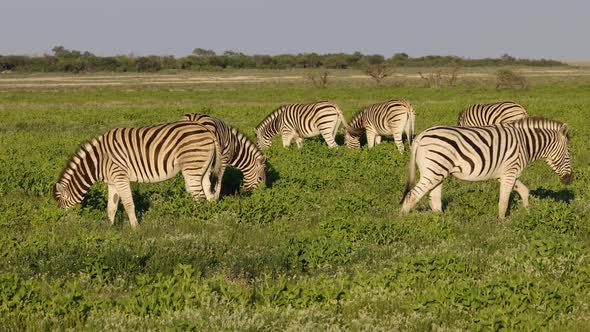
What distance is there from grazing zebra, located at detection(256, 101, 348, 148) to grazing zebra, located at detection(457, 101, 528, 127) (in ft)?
12.5

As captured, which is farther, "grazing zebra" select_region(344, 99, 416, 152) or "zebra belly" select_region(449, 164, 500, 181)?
"grazing zebra" select_region(344, 99, 416, 152)

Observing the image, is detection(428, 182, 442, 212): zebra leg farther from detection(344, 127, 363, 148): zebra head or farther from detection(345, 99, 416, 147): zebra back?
detection(344, 127, 363, 148): zebra head

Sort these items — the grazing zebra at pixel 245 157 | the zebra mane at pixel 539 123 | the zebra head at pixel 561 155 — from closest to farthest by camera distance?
the zebra head at pixel 561 155 < the zebra mane at pixel 539 123 < the grazing zebra at pixel 245 157

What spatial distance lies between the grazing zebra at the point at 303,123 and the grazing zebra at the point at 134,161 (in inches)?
380

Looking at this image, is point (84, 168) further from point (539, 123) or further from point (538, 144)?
point (539, 123)

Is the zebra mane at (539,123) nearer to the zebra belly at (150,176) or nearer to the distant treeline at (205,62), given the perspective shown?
the zebra belly at (150,176)

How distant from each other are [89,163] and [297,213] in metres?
3.69

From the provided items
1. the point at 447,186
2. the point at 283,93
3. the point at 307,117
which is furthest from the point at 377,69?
the point at 447,186

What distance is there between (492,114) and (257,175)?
9447 millimetres

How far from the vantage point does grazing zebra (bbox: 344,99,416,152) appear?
21.9m

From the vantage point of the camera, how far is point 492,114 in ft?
70.1

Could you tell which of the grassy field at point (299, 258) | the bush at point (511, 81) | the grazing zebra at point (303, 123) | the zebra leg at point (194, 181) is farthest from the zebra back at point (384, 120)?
the bush at point (511, 81)

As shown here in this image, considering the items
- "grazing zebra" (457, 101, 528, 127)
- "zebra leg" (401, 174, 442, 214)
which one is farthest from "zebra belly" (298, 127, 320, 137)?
"zebra leg" (401, 174, 442, 214)

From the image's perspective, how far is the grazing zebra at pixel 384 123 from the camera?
21855 mm
